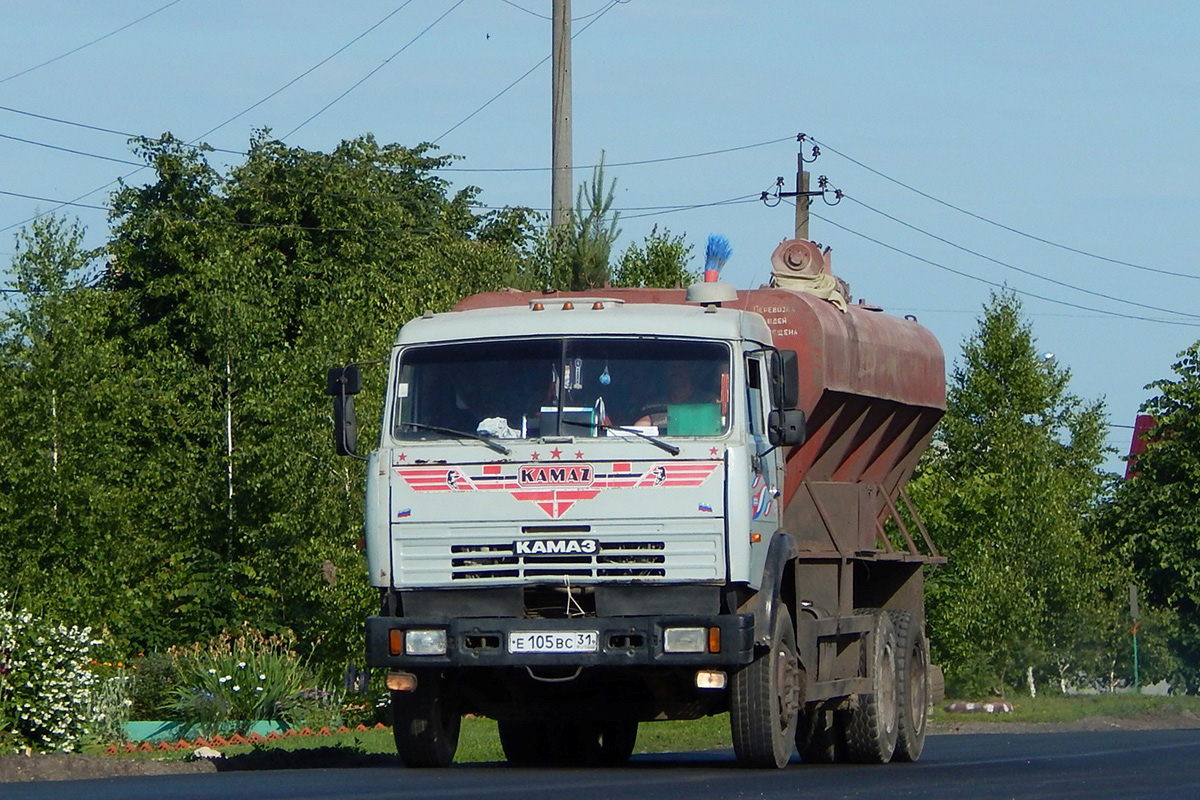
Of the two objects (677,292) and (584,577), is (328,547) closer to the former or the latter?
(677,292)

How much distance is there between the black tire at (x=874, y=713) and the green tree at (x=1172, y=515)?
88.7 feet

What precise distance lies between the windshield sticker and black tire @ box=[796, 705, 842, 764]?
4.15 meters

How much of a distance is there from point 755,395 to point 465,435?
187 centimetres

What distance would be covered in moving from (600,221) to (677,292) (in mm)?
6175

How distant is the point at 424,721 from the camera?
12.3m

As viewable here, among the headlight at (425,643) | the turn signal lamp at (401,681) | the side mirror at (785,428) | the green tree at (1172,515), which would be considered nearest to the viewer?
the headlight at (425,643)

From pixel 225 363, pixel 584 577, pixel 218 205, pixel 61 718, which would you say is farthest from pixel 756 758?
pixel 218 205

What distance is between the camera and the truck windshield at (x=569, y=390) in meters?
11.7

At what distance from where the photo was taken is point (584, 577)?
37.4ft

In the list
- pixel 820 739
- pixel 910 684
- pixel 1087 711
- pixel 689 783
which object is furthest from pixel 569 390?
pixel 1087 711

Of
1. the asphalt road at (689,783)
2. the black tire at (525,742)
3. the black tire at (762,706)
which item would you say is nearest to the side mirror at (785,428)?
the black tire at (762,706)

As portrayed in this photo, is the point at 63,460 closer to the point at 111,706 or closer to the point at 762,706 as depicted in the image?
the point at 111,706

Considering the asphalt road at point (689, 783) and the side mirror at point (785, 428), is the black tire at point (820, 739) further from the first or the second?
the side mirror at point (785, 428)

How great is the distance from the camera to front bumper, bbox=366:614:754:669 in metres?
11.3
